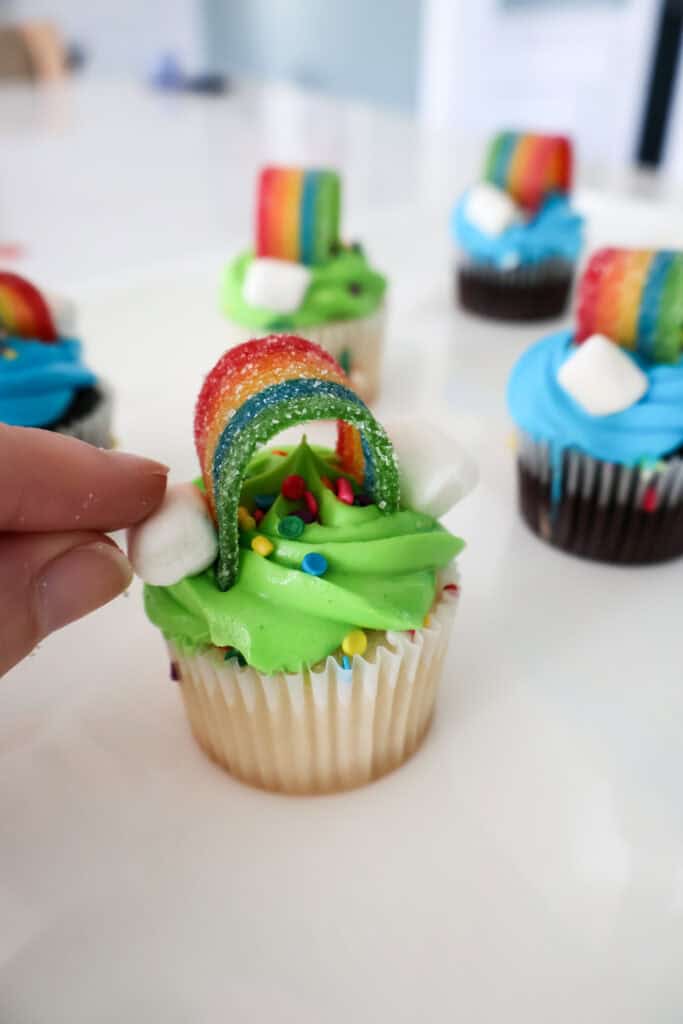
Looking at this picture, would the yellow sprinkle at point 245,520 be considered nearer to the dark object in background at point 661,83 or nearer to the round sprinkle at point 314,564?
the round sprinkle at point 314,564

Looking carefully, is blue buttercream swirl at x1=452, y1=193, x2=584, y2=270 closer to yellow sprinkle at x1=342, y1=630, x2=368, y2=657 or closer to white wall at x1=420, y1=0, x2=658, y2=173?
yellow sprinkle at x1=342, y1=630, x2=368, y2=657

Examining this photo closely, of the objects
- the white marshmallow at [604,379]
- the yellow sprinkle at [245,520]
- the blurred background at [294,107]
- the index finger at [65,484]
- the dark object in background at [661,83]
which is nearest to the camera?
the index finger at [65,484]

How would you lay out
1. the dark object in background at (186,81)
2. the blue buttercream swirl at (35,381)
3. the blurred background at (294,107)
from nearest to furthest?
the blue buttercream swirl at (35,381) → the blurred background at (294,107) → the dark object in background at (186,81)

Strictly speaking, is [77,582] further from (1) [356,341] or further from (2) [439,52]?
(2) [439,52]

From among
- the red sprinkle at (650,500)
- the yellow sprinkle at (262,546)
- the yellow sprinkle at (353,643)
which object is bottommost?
the red sprinkle at (650,500)

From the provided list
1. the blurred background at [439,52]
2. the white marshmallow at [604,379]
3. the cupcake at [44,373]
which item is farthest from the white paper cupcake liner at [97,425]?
the blurred background at [439,52]

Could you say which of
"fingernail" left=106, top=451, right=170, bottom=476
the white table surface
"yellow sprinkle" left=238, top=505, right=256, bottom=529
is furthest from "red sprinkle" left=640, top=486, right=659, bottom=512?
"fingernail" left=106, top=451, right=170, bottom=476

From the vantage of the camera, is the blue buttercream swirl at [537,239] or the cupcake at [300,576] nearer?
the cupcake at [300,576]
